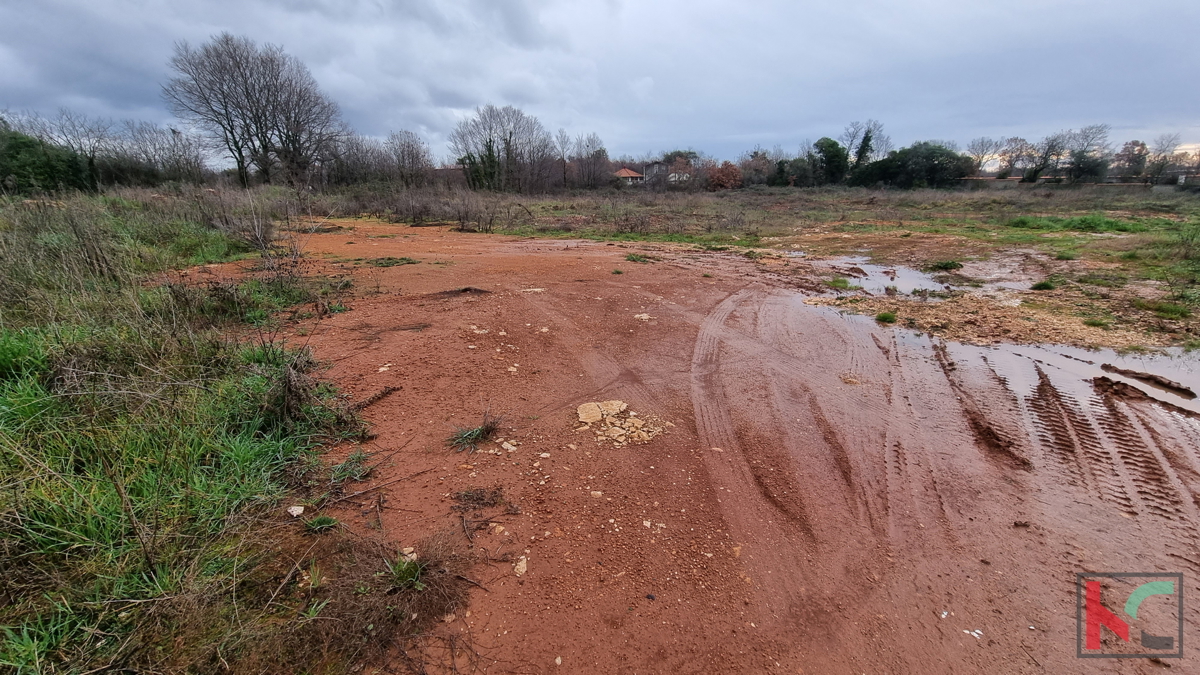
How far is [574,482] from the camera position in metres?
3.16

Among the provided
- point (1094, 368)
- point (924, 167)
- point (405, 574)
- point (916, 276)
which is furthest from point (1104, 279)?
point (924, 167)

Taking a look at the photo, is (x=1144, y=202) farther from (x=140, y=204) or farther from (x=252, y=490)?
(x=140, y=204)

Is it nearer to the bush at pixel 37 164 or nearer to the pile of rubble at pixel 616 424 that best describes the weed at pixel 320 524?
the pile of rubble at pixel 616 424

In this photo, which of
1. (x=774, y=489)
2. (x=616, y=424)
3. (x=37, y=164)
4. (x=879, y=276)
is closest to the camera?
(x=774, y=489)

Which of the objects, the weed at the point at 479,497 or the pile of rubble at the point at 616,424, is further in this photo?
the pile of rubble at the point at 616,424

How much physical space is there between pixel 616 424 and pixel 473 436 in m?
1.26

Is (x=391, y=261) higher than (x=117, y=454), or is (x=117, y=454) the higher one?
(x=391, y=261)

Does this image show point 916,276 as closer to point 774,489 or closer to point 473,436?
point 774,489

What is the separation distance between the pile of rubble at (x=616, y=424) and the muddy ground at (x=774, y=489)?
2.9 inches

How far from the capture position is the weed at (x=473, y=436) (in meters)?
3.51

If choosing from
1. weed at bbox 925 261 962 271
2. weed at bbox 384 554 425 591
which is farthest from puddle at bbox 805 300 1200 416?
weed at bbox 925 261 962 271

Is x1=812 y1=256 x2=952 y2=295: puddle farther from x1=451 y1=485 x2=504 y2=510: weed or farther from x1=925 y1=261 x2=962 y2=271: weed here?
x1=451 y1=485 x2=504 y2=510: weed

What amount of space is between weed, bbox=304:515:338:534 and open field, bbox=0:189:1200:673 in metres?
0.03

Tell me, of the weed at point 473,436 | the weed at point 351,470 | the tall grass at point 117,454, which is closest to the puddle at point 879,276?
the weed at point 473,436
